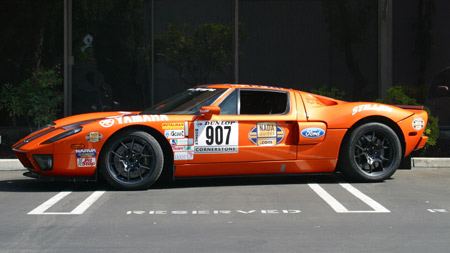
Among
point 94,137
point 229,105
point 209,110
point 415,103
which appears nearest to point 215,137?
point 209,110

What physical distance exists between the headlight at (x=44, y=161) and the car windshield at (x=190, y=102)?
4.54ft

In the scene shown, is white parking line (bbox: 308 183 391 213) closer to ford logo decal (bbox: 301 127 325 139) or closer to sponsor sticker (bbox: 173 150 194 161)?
ford logo decal (bbox: 301 127 325 139)

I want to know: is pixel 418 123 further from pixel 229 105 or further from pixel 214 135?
pixel 214 135

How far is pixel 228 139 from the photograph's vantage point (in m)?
8.38

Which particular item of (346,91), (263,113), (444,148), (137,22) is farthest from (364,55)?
(263,113)

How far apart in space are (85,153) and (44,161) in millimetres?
482

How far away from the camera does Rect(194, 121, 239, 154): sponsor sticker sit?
830 cm

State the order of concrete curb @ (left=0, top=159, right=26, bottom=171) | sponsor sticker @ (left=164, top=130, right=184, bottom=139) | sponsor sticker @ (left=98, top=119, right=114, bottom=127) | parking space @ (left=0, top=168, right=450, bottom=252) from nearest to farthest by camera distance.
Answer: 1. parking space @ (left=0, top=168, right=450, bottom=252)
2. sponsor sticker @ (left=98, top=119, right=114, bottom=127)
3. sponsor sticker @ (left=164, top=130, right=184, bottom=139)
4. concrete curb @ (left=0, top=159, right=26, bottom=171)

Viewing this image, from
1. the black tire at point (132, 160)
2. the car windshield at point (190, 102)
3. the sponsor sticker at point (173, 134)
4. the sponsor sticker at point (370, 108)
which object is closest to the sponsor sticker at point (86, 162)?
the black tire at point (132, 160)

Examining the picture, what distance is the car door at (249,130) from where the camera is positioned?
27.3 ft

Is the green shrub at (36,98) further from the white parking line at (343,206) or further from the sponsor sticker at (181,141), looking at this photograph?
the white parking line at (343,206)

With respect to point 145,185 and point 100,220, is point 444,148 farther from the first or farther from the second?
point 100,220

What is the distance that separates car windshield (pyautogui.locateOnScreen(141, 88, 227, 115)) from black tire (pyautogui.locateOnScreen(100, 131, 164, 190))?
559 millimetres

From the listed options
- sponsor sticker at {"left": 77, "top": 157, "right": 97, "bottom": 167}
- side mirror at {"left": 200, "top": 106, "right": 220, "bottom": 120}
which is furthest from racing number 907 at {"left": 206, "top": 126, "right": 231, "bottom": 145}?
sponsor sticker at {"left": 77, "top": 157, "right": 97, "bottom": 167}
